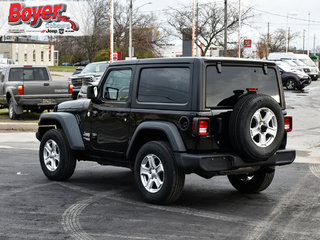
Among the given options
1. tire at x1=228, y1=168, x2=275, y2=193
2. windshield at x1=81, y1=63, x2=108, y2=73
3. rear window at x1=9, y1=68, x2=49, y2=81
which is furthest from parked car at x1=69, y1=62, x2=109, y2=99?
tire at x1=228, y1=168, x2=275, y2=193

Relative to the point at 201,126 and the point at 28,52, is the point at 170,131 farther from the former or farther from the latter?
the point at 28,52

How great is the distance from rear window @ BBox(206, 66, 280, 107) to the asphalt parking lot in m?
1.30

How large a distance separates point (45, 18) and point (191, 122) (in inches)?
2643

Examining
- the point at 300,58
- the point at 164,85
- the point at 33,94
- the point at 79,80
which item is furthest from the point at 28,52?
the point at 164,85

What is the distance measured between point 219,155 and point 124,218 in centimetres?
127

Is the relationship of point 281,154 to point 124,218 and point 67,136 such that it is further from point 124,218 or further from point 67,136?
point 67,136

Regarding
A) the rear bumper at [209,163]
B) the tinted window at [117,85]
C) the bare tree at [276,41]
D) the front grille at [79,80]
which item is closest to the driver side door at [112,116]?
the tinted window at [117,85]

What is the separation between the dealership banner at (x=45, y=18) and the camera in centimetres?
7025

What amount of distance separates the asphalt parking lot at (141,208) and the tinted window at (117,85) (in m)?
1.30

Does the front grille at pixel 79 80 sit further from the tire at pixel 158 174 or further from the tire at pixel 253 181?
the tire at pixel 158 174

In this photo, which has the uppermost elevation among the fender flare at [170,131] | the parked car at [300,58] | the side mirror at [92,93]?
the parked car at [300,58]

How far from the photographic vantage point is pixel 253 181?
7766 mm

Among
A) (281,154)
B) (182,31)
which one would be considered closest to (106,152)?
(281,154)

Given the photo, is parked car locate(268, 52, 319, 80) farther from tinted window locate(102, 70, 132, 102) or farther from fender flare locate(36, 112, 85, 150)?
tinted window locate(102, 70, 132, 102)
